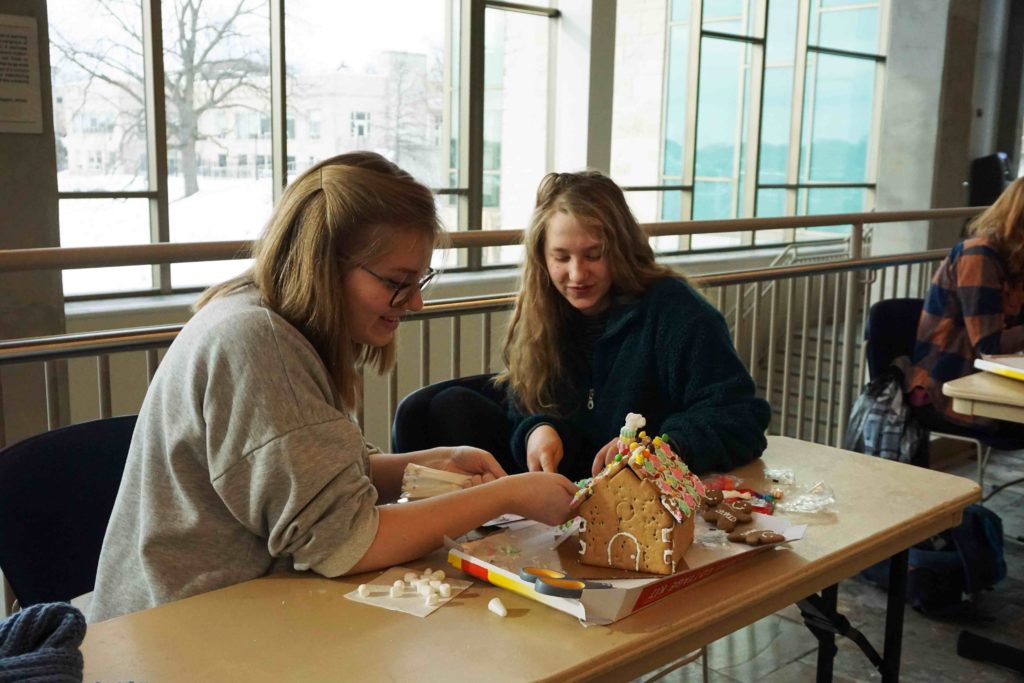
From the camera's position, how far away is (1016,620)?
123 inches

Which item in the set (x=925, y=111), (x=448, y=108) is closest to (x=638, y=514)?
(x=448, y=108)

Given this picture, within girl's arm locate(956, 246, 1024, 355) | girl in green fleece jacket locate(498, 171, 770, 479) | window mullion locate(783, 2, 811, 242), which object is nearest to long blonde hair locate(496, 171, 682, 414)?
girl in green fleece jacket locate(498, 171, 770, 479)

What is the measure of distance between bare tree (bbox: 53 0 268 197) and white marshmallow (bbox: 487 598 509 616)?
15.4 ft

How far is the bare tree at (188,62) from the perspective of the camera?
16.9ft

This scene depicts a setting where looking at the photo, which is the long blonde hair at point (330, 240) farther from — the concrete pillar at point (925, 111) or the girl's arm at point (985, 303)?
the concrete pillar at point (925, 111)

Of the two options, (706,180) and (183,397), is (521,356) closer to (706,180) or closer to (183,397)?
(183,397)

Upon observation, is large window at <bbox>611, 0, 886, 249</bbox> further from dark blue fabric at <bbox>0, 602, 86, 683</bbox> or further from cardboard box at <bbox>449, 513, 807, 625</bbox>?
dark blue fabric at <bbox>0, 602, 86, 683</bbox>

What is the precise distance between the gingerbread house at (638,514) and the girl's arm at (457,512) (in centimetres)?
6

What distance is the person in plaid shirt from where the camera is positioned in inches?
130

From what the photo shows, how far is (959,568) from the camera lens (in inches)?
122

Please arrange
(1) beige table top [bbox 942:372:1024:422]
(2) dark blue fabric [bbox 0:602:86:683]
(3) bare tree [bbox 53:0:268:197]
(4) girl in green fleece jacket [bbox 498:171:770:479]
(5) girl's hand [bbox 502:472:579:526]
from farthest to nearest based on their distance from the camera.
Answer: (3) bare tree [bbox 53:0:268:197], (1) beige table top [bbox 942:372:1024:422], (4) girl in green fleece jacket [bbox 498:171:770:479], (5) girl's hand [bbox 502:472:579:526], (2) dark blue fabric [bbox 0:602:86:683]

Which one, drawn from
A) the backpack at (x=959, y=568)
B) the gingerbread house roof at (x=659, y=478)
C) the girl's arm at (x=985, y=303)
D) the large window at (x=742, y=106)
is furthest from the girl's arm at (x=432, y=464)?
the large window at (x=742, y=106)

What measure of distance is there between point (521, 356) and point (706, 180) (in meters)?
7.13

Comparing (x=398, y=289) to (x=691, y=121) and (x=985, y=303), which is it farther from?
(x=691, y=121)
